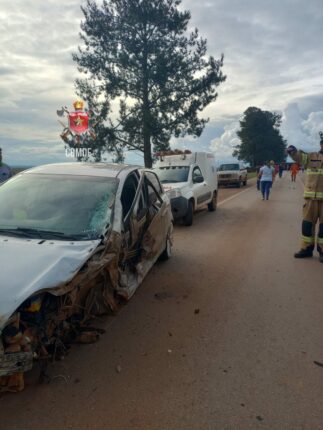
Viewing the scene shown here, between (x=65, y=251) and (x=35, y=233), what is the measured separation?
53 cm

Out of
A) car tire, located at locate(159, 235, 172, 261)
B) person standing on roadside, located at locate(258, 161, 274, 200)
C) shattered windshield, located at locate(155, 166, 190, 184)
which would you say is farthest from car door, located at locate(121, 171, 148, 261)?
person standing on roadside, located at locate(258, 161, 274, 200)

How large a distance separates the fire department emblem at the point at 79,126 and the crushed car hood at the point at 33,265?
49.2 feet

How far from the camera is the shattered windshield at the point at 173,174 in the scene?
11.3 meters

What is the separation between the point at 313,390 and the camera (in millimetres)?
2926

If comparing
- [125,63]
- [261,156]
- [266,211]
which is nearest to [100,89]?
[125,63]

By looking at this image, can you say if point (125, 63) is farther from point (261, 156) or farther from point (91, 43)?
point (261, 156)

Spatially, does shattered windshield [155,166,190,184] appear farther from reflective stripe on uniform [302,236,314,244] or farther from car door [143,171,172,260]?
reflective stripe on uniform [302,236,314,244]

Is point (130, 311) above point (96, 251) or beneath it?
beneath

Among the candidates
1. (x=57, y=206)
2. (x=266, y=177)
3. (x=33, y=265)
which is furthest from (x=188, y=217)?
(x=266, y=177)

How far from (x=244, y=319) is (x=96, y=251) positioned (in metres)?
1.90

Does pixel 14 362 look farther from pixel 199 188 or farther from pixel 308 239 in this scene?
pixel 199 188

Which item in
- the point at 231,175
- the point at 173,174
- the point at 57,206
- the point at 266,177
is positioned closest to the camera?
the point at 57,206

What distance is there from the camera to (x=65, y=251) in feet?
10.4

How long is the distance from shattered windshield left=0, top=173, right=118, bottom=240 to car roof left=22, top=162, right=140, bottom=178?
127mm
